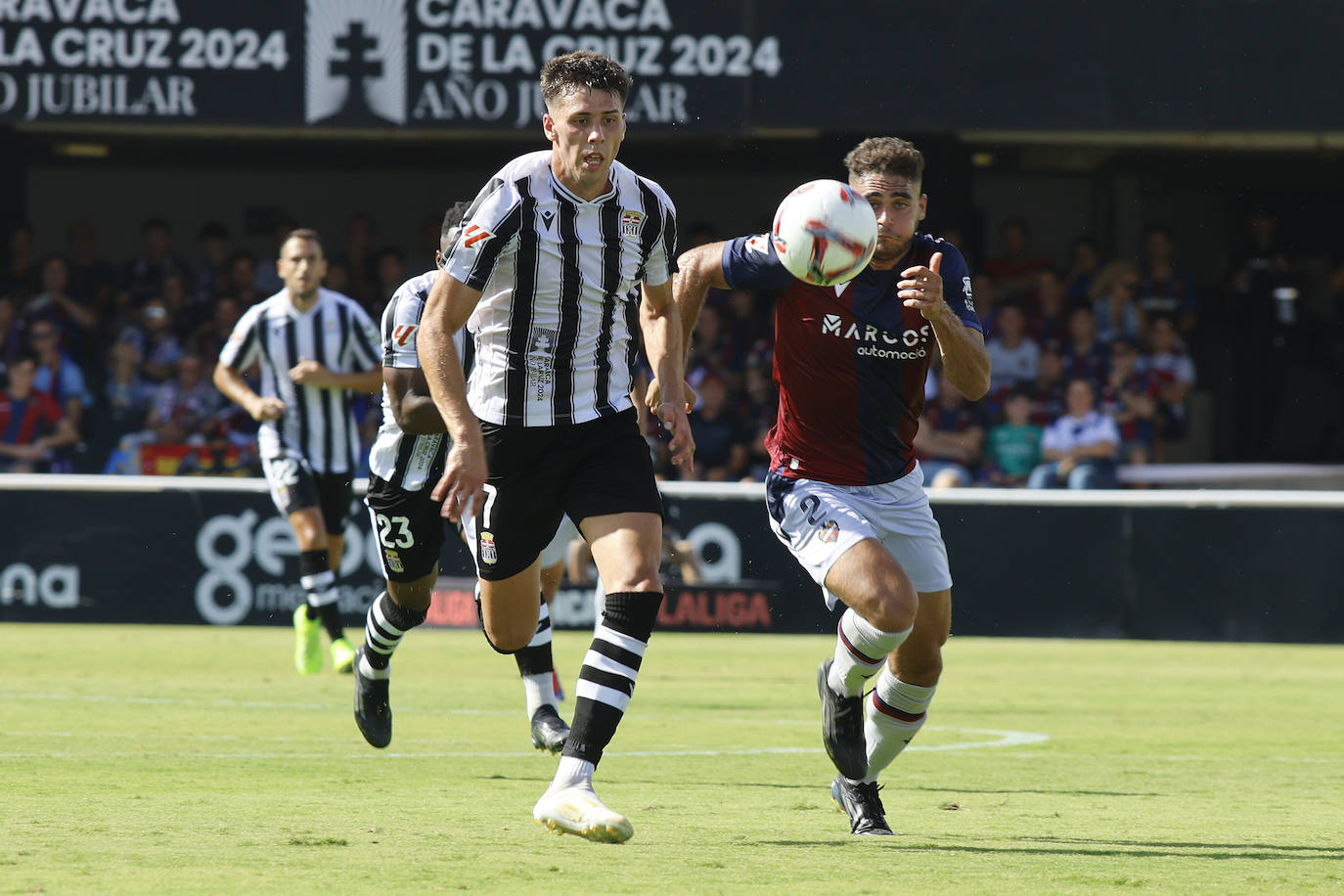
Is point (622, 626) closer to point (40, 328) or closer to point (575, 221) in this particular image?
point (575, 221)

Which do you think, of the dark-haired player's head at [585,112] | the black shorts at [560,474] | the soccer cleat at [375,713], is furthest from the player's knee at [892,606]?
the soccer cleat at [375,713]

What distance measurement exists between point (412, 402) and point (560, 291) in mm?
2083

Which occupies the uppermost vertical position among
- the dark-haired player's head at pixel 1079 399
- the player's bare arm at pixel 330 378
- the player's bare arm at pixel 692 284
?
the player's bare arm at pixel 692 284

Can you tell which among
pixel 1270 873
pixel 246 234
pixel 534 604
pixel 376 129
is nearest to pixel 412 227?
pixel 246 234

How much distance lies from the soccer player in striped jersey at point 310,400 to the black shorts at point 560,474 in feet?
17.0

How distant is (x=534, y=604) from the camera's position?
632 centimetres

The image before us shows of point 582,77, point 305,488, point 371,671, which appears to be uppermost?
point 582,77

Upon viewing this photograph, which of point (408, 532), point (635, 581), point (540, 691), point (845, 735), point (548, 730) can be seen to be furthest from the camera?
point (408, 532)

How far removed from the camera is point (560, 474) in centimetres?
579

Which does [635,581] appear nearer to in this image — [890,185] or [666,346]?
[666,346]

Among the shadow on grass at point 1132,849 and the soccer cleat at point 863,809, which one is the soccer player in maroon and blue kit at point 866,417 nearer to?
the soccer cleat at point 863,809

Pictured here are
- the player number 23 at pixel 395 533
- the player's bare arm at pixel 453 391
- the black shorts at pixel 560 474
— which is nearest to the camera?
the player's bare arm at pixel 453 391

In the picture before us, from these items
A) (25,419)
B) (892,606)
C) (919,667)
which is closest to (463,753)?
(919,667)

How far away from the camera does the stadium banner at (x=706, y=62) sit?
16078 millimetres
